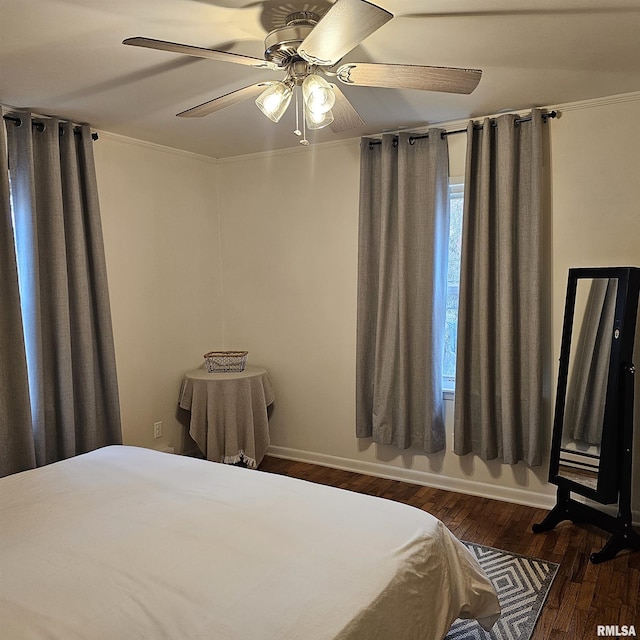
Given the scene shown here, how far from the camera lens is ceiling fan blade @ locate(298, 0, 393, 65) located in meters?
1.51

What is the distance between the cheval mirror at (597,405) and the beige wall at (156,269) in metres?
2.72

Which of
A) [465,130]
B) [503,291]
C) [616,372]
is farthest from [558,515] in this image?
[465,130]

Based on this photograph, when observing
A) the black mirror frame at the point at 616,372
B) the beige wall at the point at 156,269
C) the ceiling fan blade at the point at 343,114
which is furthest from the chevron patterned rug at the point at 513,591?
the beige wall at the point at 156,269

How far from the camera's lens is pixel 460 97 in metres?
3.07

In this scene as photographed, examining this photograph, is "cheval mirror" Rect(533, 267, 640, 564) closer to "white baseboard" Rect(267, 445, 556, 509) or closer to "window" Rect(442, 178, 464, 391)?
"white baseboard" Rect(267, 445, 556, 509)

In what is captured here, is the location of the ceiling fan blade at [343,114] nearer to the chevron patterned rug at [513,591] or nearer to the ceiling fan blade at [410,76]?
the ceiling fan blade at [410,76]

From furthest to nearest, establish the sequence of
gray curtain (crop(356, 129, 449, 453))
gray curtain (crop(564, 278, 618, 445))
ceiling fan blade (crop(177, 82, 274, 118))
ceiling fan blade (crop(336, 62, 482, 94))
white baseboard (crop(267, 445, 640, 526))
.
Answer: gray curtain (crop(356, 129, 449, 453)) < white baseboard (crop(267, 445, 640, 526)) < gray curtain (crop(564, 278, 618, 445)) < ceiling fan blade (crop(177, 82, 274, 118)) < ceiling fan blade (crop(336, 62, 482, 94))

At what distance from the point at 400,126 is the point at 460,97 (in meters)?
0.64

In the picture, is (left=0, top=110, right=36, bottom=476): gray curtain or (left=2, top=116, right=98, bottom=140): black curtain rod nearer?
(left=0, top=110, right=36, bottom=476): gray curtain

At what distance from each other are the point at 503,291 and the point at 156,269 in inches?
97.0

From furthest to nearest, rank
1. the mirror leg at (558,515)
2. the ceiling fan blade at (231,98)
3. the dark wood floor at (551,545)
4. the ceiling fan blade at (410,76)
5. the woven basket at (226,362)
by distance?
the woven basket at (226,362) → the mirror leg at (558,515) → the dark wood floor at (551,545) → the ceiling fan blade at (231,98) → the ceiling fan blade at (410,76)

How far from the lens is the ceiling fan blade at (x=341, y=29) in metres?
1.51

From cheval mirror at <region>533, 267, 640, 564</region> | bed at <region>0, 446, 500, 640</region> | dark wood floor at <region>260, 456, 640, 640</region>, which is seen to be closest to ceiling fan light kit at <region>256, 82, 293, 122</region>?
bed at <region>0, 446, 500, 640</region>

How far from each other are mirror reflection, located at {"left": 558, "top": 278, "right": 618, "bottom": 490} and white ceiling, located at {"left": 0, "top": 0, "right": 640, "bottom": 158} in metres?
1.12
